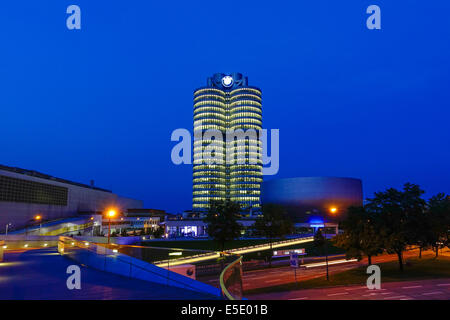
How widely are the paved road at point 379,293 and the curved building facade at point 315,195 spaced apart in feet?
386

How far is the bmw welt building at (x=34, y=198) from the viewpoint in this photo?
2835 inches

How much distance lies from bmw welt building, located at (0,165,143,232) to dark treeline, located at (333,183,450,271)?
69.1 meters

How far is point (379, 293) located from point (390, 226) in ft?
52.1

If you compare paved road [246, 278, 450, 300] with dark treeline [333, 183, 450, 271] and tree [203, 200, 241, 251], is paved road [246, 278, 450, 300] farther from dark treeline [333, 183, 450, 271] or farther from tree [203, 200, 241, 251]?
tree [203, 200, 241, 251]

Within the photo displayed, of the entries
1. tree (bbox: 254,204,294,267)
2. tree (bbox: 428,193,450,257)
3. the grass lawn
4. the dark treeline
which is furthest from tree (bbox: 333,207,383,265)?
tree (bbox: 254,204,294,267)

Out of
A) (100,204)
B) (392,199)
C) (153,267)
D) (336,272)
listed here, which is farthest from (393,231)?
(100,204)

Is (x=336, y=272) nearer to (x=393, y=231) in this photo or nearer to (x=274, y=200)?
(x=393, y=231)

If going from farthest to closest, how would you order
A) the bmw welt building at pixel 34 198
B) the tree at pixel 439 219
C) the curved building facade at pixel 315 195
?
the curved building facade at pixel 315 195 < the bmw welt building at pixel 34 198 < the tree at pixel 439 219

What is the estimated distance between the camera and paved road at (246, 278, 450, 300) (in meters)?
31.7

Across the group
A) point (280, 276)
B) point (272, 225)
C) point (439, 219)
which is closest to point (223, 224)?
point (272, 225)

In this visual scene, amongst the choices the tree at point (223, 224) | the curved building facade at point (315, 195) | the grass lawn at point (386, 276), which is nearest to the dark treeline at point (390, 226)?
the grass lawn at point (386, 276)

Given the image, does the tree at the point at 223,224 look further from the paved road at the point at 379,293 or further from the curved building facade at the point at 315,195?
the curved building facade at the point at 315,195

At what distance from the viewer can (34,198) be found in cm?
8175

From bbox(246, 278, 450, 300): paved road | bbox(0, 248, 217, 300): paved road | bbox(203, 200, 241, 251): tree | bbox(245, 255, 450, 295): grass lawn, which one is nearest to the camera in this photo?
bbox(0, 248, 217, 300): paved road
